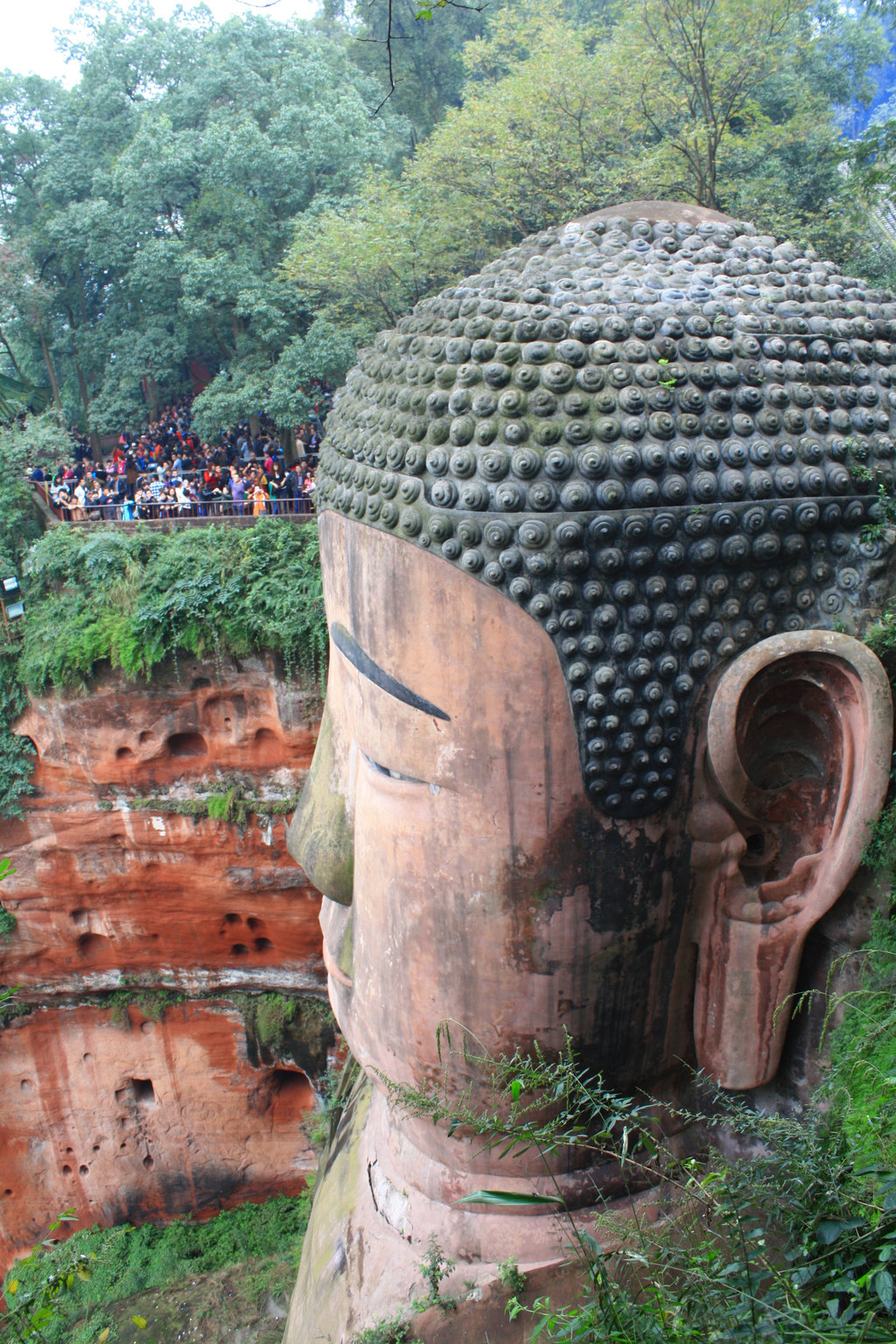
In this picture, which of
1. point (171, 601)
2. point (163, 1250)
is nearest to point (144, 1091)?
point (163, 1250)

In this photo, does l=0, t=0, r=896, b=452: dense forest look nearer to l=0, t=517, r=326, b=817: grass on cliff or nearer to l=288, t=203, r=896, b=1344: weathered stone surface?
l=0, t=517, r=326, b=817: grass on cliff

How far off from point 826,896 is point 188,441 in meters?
13.3

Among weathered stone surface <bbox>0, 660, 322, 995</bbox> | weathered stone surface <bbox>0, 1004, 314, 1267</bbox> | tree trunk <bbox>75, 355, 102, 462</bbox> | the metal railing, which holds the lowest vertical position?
weathered stone surface <bbox>0, 1004, 314, 1267</bbox>

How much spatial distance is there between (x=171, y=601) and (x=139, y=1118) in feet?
20.4

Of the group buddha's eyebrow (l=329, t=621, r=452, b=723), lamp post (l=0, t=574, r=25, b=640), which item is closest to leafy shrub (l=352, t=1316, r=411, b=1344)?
buddha's eyebrow (l=329, t=621, r=452, b=723)

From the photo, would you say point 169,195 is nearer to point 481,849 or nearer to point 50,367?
point 50,367

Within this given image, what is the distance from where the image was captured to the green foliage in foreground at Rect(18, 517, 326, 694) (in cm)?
938

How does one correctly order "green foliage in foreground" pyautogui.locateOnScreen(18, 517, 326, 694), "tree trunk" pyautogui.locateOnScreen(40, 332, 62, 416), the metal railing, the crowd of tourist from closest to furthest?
"green foliage in foreground" pyautogui.locateOnScreen(18, 517, 326, 694)
the metal railing
the crowd of tourist
"tree trunk" pyautogui.locateOnScreen(40, 332, 62, 416)

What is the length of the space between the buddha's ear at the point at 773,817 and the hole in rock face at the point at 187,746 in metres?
7.20

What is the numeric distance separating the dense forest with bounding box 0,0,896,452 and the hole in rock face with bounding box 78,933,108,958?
701cm

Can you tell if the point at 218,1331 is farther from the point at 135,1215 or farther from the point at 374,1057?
the point at 374,1057

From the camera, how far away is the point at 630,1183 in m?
3.84

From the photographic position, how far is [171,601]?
31.0ft

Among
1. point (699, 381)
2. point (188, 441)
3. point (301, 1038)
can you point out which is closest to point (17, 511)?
point (188, 441)
